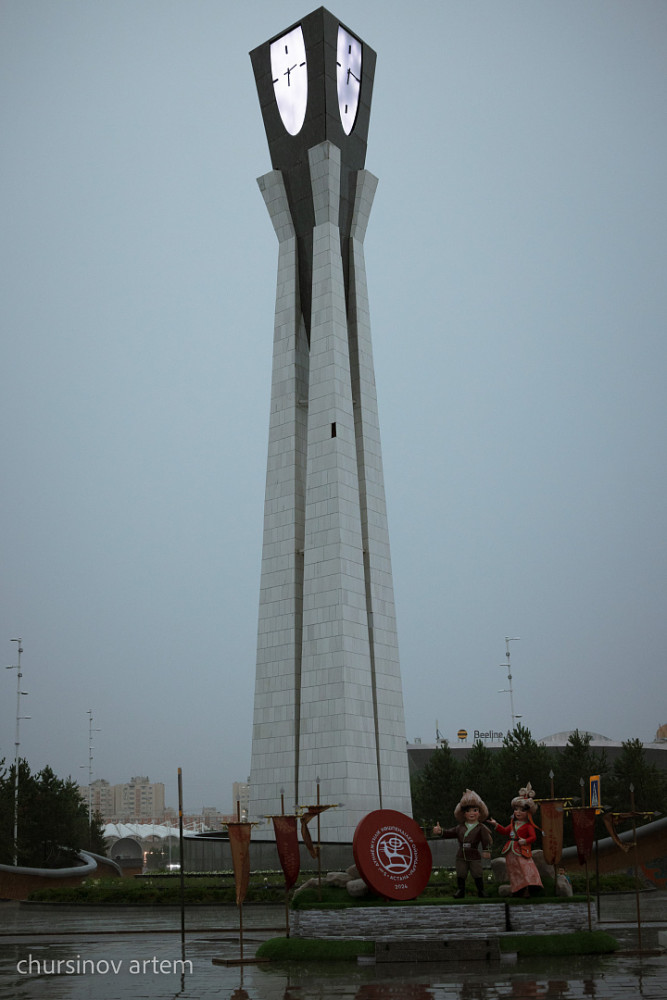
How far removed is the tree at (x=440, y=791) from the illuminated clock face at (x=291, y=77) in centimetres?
3673

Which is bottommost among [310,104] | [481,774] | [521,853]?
[521,853]

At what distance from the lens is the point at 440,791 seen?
189 ft

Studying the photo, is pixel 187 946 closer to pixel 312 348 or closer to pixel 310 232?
pixel 312 348

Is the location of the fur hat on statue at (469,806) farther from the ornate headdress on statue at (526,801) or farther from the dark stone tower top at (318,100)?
the dark stone tower top at (318,100)

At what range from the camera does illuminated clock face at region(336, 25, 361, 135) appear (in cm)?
4738

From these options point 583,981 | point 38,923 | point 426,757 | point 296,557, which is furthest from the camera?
point 426,757

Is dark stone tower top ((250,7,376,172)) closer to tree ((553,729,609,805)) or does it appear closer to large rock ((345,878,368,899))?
tree ((553,729,609,805))

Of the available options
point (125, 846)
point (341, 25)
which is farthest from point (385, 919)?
point (125, 846)

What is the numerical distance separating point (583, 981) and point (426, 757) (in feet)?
275

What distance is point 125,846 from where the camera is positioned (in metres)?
105

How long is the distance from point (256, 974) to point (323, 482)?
93.1 feet

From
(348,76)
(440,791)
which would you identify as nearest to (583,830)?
(440,791)

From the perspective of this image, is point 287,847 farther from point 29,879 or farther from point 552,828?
point 29,879

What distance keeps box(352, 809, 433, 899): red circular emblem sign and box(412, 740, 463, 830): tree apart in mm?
37824
